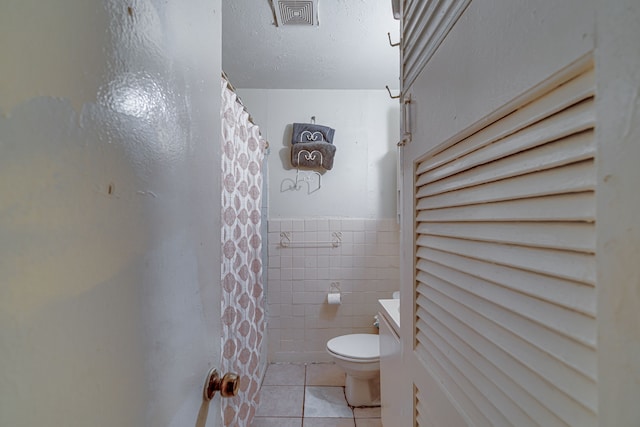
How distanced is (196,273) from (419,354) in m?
0.67

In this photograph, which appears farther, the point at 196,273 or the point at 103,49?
the point at 196,273

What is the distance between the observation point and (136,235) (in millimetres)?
454

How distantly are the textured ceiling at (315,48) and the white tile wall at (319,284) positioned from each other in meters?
1.19

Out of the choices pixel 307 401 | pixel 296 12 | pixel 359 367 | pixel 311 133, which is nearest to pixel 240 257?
pixel 359 367

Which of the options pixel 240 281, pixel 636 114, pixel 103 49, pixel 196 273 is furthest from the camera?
pixel 240 281

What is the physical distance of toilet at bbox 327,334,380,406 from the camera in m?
1.90

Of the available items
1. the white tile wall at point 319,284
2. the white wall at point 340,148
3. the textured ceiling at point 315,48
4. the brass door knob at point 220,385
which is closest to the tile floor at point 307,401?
the white tile wall at point 319,284

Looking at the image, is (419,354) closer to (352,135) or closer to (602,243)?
(602,243)

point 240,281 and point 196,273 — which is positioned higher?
point 196,273

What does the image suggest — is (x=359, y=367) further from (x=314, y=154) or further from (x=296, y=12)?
(x=296, y=12)

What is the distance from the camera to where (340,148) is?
8.70 ft

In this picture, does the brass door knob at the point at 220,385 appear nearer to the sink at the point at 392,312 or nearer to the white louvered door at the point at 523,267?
the white louvered door at the point at 523,267

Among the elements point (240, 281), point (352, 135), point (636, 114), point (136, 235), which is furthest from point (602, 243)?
point (352, 135)

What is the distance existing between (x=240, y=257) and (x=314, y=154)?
45.8 inches
